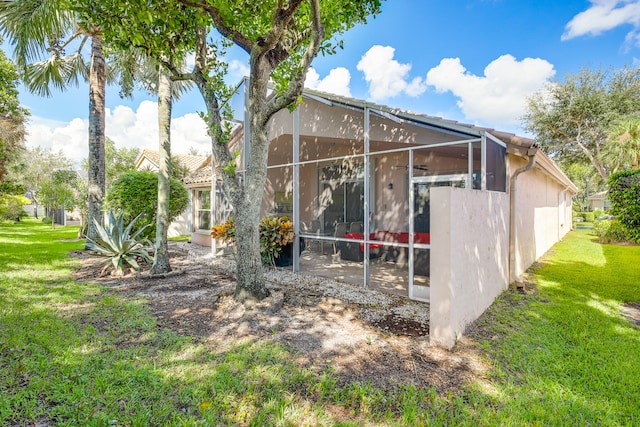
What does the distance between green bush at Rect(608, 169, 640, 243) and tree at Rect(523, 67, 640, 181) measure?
18864mm

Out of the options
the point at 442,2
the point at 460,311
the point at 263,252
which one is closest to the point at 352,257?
the point at 263,252

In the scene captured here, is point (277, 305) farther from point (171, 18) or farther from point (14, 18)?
point (14, 18)

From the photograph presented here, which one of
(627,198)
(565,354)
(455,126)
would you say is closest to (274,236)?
(455,126)

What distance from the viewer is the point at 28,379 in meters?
3.07

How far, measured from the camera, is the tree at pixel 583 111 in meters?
20.9

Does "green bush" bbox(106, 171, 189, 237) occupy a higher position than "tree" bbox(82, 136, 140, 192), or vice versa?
"tree" bbox(82, 136, 140, 192)

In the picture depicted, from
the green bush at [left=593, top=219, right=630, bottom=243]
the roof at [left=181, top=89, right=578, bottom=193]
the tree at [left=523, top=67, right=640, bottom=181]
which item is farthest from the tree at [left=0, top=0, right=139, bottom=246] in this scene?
the tree at [left=523, top=67, right=640, bottom=181]

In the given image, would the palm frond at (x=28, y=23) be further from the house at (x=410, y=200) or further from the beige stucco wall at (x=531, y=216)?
the beige stucco wall at (x=531, y=216)

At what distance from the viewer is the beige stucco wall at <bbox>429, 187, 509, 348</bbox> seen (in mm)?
3836

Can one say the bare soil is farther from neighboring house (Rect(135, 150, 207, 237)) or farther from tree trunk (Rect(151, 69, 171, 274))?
neighboring house (Rect(135, 150, 207, 237))

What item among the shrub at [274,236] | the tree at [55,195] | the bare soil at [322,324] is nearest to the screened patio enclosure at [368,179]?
the shrub at [274,236]

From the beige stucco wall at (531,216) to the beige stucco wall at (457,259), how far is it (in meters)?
2.46

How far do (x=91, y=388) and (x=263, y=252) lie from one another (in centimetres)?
578

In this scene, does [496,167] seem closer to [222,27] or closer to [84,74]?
[222,27]
